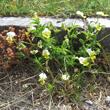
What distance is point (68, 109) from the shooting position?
1.58 meters

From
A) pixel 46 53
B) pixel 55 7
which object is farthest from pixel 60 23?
pixel 46 53

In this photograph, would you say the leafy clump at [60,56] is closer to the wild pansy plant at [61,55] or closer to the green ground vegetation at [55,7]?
the wild pansy plant at [61,55]

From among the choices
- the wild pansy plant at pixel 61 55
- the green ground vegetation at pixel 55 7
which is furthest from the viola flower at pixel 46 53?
the green ground vegetation at pixel 55 7

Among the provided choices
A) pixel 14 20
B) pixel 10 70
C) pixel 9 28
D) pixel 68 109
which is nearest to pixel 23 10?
pixel 14 20

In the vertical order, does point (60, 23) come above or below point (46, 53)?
above

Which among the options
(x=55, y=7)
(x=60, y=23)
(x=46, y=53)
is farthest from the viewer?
(x=55, y=7)

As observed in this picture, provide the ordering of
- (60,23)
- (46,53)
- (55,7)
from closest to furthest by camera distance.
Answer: (46,53), (60,23), (55,7)

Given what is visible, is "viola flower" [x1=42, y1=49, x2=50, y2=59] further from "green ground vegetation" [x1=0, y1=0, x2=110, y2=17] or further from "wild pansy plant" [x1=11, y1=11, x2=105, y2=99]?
"green ground vegetation" [x1=0, y1=0, x2=110, y2=17]

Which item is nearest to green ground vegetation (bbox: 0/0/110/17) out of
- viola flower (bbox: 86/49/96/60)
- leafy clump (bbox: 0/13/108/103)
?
leafy clump (bbox: 0/13/108/103)

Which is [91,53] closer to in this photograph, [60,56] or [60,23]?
[60,56]

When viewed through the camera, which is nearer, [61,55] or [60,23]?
[61,55]

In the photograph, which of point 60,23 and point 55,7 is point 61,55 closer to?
point 60,23

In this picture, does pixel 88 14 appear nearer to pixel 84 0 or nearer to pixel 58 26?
pixel 84 0

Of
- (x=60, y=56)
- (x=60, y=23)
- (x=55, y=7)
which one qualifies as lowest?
(x=60, y=56)
